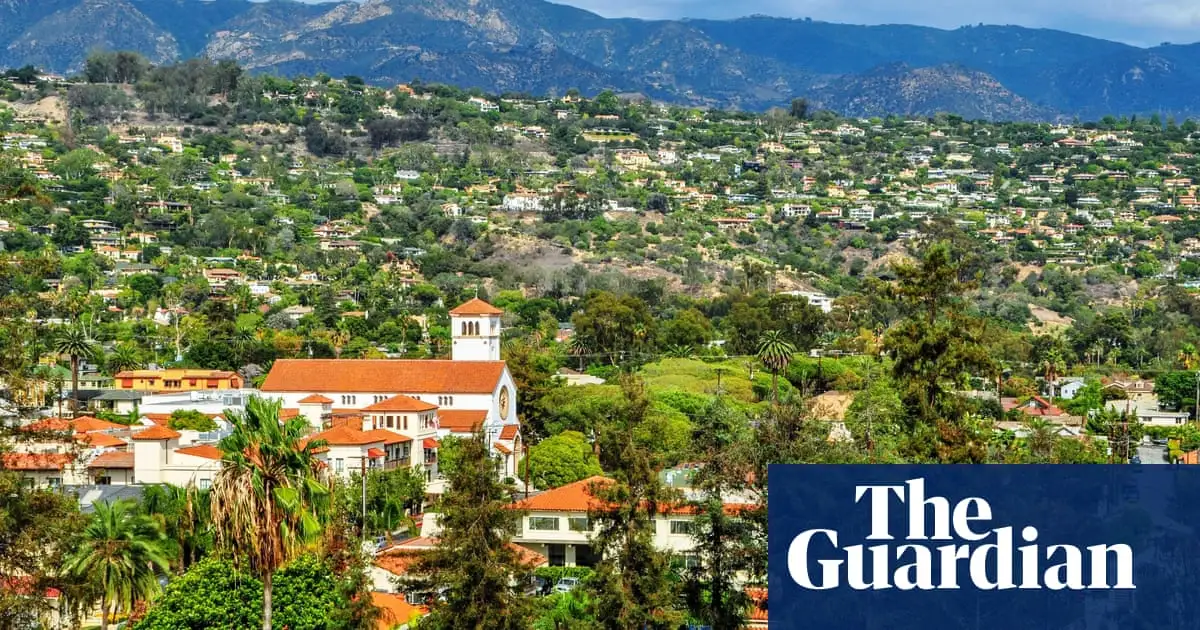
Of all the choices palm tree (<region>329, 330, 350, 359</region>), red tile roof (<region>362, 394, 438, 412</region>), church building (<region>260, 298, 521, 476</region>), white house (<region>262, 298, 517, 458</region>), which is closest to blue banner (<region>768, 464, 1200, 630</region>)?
red tile roof (<region>362, 394, 438, 412</region>)

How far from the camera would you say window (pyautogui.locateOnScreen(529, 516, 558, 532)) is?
43188 mm

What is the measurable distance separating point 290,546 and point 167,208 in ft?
484

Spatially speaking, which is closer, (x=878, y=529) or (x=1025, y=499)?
(x=878, y=529)

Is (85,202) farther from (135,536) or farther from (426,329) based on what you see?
(135,536)

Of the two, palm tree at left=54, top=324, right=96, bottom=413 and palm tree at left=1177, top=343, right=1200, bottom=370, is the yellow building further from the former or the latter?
palm tree at left=1177, top=343, right=1200, bottom=370

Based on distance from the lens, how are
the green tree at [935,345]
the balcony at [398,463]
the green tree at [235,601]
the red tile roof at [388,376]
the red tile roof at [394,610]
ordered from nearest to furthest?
the green tree at [235,601]
the green tree at [935,345]
the red tile roof at [394,610]
the balcony at [398,463]
the red tile roof at [388,376]

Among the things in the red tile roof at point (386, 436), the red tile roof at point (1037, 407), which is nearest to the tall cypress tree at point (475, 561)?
the red tile roof at point (386, 436)

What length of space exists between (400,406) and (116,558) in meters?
32.9

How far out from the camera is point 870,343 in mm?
97062

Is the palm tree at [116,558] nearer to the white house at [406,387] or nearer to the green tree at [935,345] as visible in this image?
the green tree at [935,345]

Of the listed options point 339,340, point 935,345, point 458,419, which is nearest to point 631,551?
point 935,345

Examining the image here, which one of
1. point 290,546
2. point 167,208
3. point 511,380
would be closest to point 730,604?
point 290,546

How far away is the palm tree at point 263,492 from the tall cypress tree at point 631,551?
180 inches

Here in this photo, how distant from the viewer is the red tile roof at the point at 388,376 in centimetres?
6769
